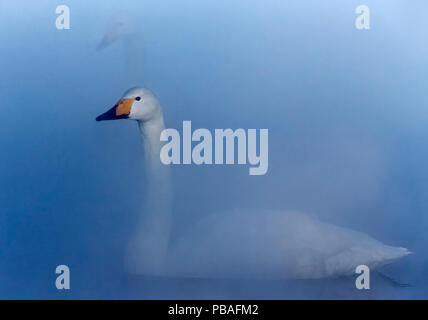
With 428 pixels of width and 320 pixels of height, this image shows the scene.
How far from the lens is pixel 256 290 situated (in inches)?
101

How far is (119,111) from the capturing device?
2539 mm

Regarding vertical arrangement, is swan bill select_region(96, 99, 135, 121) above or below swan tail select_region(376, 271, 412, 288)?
above

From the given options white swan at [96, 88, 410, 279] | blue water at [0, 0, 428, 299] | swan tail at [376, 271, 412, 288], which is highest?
blue water at [0, 0, 428, 299]

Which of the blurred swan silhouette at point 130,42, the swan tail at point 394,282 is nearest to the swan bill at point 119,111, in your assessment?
the blurred swan silhouette at point 130,42

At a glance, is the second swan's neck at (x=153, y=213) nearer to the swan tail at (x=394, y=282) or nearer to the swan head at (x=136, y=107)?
the swan head at (x=136, y=107)

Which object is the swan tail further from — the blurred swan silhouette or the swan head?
the blurred swan silhouette

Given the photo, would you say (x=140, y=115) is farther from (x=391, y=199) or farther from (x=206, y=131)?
(x=391, y=199)

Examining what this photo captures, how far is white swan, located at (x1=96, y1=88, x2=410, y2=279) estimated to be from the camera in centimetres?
253

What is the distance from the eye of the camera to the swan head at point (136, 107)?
253 centimetres

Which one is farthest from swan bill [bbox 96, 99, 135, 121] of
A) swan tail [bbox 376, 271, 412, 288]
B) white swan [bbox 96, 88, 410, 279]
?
swan tail [bbox 376, 271, 412, 288]

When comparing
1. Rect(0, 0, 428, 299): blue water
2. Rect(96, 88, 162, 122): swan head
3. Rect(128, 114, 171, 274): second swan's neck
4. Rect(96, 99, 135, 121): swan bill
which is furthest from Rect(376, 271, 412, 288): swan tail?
Rect(96, 99, 135, 121): swan bill

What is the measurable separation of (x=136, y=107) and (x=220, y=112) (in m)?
0.38
